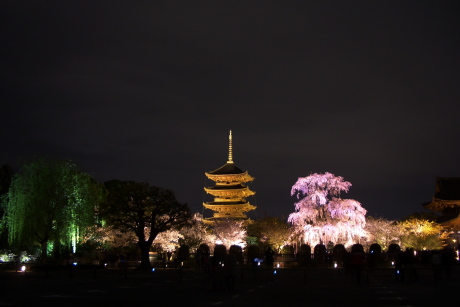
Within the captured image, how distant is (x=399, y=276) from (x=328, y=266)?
1957 centimetres

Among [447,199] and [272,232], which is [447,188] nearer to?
[447,199]

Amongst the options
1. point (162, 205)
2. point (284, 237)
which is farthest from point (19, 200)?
point (284, 237)

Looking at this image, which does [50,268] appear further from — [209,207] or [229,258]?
[209,207]

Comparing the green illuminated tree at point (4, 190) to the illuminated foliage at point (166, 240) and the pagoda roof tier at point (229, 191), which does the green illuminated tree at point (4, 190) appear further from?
the pagoda roof tier at point (229, 191)

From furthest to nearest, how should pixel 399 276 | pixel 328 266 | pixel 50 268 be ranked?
1. pixel 328 266
2. pixel 50 268
3. pixel 399 276

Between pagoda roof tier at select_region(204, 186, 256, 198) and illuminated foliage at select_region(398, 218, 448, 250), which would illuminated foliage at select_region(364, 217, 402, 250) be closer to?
illuminated foliage at select_region(398, 218, 448, 250)

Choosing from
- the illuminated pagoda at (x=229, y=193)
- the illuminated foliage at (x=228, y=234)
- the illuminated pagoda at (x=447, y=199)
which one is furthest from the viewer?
the illuminated pagoda at (x=229, y=193)

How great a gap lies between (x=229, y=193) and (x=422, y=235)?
134 feet

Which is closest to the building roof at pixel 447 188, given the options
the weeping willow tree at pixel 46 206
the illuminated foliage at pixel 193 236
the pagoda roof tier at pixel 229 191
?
the illuminated foliage at pixel 193 236

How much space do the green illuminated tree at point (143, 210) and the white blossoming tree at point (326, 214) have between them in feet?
54.4

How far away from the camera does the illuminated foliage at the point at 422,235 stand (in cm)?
6069

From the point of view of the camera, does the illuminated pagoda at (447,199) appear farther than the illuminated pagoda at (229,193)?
No

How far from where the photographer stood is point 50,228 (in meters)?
45.9

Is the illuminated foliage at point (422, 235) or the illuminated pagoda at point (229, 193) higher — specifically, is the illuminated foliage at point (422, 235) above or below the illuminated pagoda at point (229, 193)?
below
